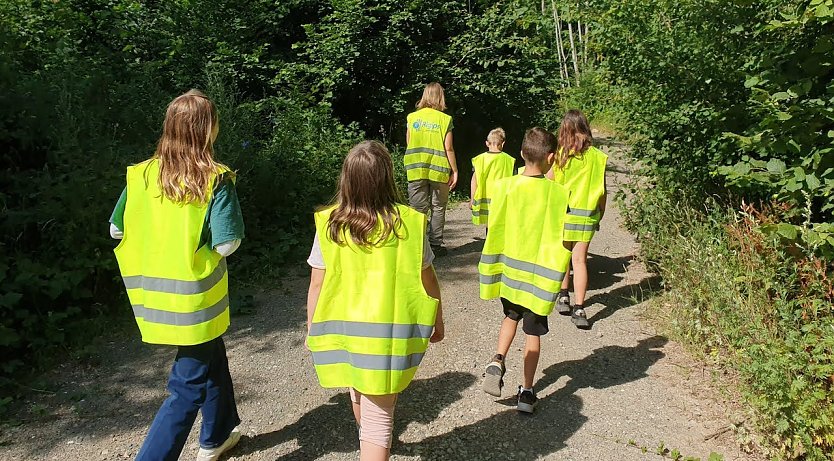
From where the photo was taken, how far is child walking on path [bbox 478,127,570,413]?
3994 millimetres

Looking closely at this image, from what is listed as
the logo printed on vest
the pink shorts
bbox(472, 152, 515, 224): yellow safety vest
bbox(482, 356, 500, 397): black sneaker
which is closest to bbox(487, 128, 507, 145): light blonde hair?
bbox(472, 152, 515, 224): yellow safety vest

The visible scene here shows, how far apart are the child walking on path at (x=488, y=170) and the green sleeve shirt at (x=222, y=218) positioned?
405 cm

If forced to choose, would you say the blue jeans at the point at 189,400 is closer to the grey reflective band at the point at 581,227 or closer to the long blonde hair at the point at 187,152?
the long blonde hair at the point at 187,152

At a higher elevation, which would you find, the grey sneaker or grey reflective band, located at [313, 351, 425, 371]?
grey reflective band, located at [313, 351, 425, 371]

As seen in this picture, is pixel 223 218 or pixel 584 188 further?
pixel 584 188

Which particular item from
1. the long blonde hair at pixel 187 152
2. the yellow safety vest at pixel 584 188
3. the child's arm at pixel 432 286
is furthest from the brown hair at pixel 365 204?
the yellow safety vest at pixel 584 188

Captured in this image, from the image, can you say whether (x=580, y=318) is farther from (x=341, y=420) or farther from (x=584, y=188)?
(x=341, y=420)

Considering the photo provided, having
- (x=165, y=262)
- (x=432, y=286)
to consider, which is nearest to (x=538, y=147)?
(x=432, y=286)

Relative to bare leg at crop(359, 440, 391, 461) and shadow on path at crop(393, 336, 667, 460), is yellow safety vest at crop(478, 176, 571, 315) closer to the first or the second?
shadow on path at crop(393, 336, 667, 460)

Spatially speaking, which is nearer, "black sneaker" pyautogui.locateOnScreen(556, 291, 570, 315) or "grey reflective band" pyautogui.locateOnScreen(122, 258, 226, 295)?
"grey reflective band" pyautogui.locateOnScreen(122, 258, 226, 295)

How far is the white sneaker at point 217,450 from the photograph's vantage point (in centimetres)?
351

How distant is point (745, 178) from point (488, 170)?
2.77 m

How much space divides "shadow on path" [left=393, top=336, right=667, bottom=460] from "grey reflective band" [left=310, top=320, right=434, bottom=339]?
1085 millimetres

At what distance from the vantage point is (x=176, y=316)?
313 centimetres
